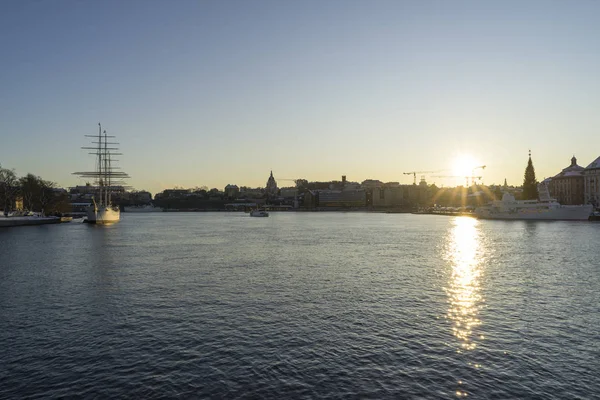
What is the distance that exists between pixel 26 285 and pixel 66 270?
24.1 ft

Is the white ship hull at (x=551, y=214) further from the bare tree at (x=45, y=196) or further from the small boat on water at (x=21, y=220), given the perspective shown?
the bare tree at (x=45, y=196)

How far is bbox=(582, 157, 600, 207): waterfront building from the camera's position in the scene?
174 metres

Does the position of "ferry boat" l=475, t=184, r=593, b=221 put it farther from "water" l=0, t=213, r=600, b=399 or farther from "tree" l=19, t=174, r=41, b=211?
Answer: "tree" l=19, t=174, r=41, b=211

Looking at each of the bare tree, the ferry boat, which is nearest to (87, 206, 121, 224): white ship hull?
the bare tree

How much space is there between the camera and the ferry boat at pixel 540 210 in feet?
431

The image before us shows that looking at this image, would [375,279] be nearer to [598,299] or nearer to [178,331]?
[598,299]

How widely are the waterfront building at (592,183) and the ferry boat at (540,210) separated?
4174 centimetres

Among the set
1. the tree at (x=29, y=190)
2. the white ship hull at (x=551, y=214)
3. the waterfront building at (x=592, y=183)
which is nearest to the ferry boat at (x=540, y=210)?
the white ship hull at (x=551, y=214)

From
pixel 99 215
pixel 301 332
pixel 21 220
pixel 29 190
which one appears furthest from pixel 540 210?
pixel 29 190

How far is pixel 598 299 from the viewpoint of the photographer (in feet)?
85.5

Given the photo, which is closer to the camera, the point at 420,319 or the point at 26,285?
the point at 420,319

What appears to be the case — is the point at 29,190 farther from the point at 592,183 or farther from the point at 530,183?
the point at 592,183

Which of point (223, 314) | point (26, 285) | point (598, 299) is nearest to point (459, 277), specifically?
point (598, 299)

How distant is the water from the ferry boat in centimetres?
10855
